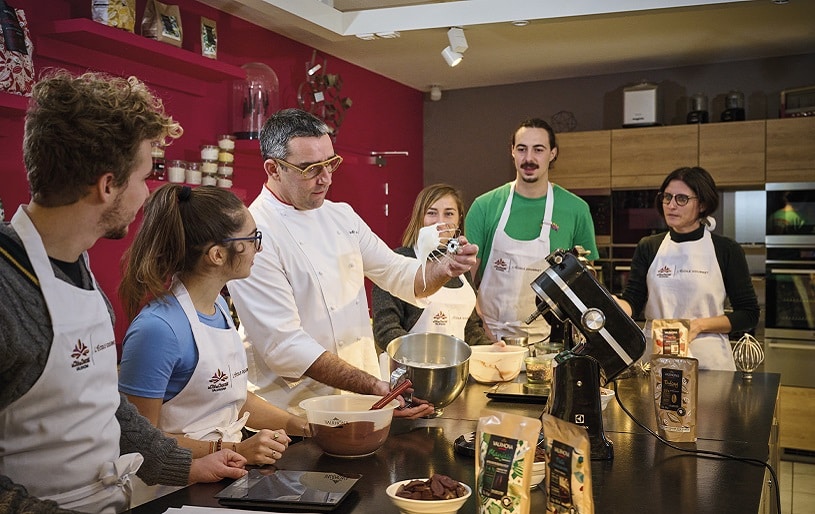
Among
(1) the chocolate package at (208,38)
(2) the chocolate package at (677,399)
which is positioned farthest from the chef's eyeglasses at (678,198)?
(1) the chocolate package at (208,38)

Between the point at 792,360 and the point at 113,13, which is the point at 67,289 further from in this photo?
the point at 792,360

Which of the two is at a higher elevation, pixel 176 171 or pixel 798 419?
pixel 176 171

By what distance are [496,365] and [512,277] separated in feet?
3.86

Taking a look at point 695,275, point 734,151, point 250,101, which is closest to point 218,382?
point 695,275

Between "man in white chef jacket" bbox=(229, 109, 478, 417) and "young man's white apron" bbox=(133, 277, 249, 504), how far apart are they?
0.30m

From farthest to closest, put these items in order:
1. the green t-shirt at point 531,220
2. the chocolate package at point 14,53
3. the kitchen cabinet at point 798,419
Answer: the kitchen cabinet at point 798,419 < the green t-shirt at point 531,220 < the chocolate package at point 14,53

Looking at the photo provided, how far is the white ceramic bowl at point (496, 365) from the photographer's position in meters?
2.44

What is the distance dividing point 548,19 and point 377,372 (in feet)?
8.26

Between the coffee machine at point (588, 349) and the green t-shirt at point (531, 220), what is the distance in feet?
6.24

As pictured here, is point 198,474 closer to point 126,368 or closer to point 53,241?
point 126,368

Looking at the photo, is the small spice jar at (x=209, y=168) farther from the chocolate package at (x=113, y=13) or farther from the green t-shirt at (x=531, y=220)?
the green t-shirt at (x=531, y=220)

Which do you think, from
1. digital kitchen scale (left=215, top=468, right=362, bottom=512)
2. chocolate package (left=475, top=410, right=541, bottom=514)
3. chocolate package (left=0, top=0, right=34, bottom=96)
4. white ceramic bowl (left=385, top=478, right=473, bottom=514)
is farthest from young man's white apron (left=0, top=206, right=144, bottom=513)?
chocolate package (left=0, top=0, right=34, bottom=96)

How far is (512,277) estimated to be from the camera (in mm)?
3578

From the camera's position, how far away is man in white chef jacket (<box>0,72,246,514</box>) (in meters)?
1.23
